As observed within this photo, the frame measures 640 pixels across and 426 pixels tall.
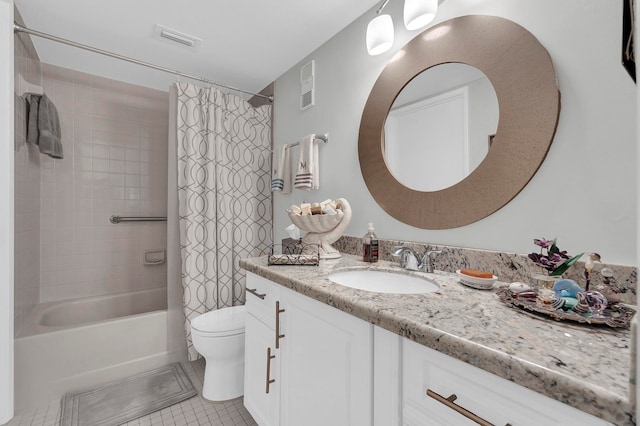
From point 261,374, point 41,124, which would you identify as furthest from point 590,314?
point 41,124

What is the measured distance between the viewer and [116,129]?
8.59 feet

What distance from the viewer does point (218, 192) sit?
2.21m

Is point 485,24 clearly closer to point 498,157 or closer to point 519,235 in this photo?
point 498,157

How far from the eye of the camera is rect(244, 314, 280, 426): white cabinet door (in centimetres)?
119

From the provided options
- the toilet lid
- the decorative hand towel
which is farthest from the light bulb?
the toilet lid

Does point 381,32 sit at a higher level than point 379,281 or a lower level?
higher

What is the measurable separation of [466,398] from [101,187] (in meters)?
3.04

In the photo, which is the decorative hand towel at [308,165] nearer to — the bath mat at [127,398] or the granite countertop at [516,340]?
the granite countertop at [516,340]

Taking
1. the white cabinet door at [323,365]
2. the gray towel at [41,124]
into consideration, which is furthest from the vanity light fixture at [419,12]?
the gray towel at [41,124]

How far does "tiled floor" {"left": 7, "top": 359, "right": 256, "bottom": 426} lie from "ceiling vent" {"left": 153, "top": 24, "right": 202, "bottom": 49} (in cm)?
227

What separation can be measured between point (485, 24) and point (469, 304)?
3.48 ft

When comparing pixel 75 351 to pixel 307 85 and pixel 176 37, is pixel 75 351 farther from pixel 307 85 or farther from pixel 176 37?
pixel 307 85

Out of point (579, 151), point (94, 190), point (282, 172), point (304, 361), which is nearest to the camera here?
point (579, 151)

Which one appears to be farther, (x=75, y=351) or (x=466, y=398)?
(x=75, y=351)
